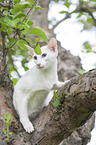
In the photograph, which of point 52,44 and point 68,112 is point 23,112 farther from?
point 52,44

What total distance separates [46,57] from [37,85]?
0.35 meters

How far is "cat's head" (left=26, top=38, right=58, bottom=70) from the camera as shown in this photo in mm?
2108

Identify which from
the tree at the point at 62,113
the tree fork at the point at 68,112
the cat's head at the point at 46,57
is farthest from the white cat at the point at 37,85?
the tree fork at the point at 68,112

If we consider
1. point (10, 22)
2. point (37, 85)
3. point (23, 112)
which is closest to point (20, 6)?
point (10, 22)

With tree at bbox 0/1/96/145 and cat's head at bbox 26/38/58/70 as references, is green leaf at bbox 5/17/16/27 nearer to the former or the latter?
tree at bbox 0/1/96/145

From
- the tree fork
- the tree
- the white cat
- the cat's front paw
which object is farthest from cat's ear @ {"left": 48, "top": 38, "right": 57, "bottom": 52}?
the cat's front paw

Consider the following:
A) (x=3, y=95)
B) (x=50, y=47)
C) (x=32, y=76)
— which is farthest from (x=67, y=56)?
(x=3, y=95)

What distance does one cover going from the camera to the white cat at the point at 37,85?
6.64ft

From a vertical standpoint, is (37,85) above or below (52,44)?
below

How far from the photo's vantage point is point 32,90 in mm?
2062

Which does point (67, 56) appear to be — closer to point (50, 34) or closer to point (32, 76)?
point (50, 34)

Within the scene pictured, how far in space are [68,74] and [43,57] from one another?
106cm

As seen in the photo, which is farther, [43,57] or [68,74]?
[68,74]

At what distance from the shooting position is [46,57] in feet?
7.12
